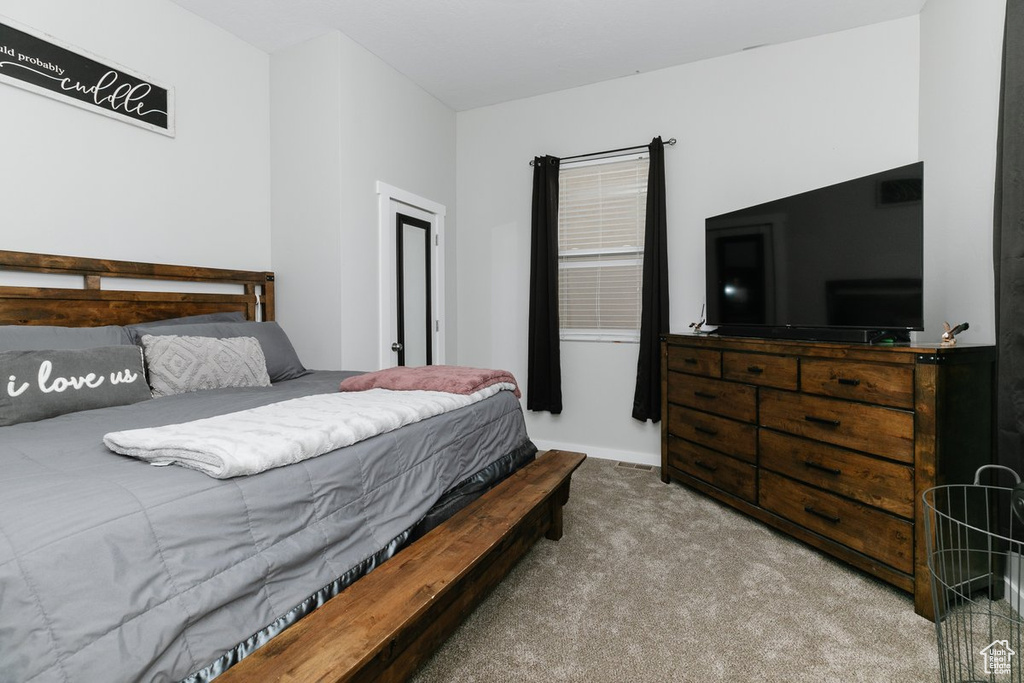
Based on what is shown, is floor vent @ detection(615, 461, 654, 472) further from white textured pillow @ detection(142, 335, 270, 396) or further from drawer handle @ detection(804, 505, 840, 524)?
white textured pillow @ detection(142, 335, 270, 396)

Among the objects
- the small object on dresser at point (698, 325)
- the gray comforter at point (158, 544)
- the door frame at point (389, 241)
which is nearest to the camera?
the gray comforter at point (158, 544)

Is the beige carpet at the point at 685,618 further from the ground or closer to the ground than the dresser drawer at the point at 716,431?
closer to the ground

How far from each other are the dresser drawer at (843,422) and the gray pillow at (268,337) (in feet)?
7.68

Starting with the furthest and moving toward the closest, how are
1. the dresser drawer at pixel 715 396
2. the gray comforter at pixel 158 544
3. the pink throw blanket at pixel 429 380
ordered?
the dresser drawer at pixel 715 396 → the pink throw blanket at pixel 429 380 → the gray comforter at pixel 158 544

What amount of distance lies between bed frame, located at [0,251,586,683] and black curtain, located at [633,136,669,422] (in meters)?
1.30

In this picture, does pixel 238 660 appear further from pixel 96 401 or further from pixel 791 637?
pixel 791 637

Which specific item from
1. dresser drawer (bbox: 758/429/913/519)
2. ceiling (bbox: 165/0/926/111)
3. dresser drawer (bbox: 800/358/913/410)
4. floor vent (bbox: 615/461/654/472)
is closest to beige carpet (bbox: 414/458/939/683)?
dresser drawer (bbox: 758/429/913/519)

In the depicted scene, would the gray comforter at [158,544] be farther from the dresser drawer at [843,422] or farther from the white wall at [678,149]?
the white wall at [678,149]

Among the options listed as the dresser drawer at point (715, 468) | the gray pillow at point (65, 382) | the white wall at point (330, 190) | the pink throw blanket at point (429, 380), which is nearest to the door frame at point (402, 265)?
the white wall at point (330, 190)

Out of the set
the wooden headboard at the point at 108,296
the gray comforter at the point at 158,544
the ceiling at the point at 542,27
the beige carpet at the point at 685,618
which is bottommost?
the beige carpet at the point at 685,618

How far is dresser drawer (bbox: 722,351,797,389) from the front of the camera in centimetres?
229

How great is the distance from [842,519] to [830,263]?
1.12 metres

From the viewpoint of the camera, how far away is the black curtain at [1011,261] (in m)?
1.62

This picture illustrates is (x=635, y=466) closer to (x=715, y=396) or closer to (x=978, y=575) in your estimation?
(x=715, y=396)
